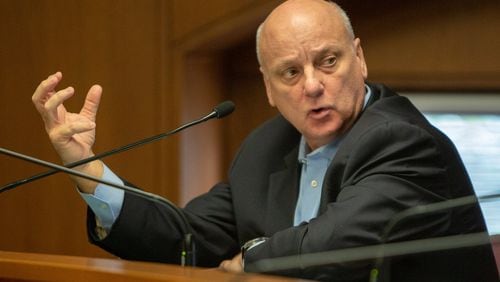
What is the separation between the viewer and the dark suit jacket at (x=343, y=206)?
2.50 m

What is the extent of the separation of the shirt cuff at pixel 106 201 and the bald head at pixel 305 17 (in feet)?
1.80

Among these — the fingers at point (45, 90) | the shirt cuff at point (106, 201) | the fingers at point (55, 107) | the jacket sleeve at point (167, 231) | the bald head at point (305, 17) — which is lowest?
the jacket sleeve at point (167, 231)

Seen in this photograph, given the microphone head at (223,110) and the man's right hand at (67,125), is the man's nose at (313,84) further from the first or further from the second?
the man's right hand at (67,125)

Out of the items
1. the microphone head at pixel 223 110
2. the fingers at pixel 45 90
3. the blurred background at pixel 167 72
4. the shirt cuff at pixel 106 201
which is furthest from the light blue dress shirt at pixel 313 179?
the blurred background at pixel 167 72

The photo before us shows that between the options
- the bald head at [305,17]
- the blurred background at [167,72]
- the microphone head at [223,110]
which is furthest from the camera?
the blurred background at [167,72]

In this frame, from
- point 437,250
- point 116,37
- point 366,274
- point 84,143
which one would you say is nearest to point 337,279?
point 366,274

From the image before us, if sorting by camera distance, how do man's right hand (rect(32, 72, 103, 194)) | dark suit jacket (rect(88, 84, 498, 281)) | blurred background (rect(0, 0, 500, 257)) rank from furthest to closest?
blurred background (rect(0, 0, 500, 257)) → man's right hand (rect(32, 72, 103, 194)) → dark suit jacket (rect(88, 84, 498, 281))

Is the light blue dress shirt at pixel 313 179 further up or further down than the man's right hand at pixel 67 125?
further down

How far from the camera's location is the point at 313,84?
2840 millimetres

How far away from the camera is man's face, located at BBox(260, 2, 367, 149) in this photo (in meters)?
2.85

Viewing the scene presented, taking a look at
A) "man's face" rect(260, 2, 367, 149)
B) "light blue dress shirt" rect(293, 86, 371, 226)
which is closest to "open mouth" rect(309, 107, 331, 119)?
"man's face" rect(260, 2, 367, 149)

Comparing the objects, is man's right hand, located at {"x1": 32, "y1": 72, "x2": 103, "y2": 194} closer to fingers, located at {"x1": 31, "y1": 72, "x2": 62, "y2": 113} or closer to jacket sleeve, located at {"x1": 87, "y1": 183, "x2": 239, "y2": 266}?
fingers, located at {"x1": 31, "y1": 72, "x2": 62, "y2": 113}

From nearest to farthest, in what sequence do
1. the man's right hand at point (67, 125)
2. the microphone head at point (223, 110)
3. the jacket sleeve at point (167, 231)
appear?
the microphone head at point (223, 110), the man's right hand at point (67, 125), the jacket sleeve at point (167, 231)

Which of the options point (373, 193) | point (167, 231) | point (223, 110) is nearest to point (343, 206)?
point (373, 193)
